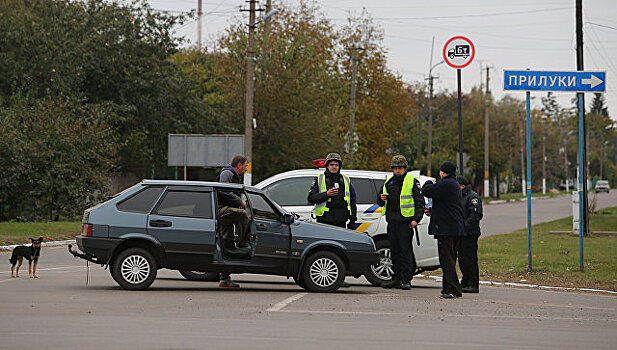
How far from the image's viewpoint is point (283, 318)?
33.1ft

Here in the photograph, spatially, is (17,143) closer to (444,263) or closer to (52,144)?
(52,144)

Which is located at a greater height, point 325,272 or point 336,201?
point 336,201

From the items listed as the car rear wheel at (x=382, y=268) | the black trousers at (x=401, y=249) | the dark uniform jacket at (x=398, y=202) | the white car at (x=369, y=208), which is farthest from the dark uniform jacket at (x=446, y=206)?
the car rear wheel at (x=382, y=268)

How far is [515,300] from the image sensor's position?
13117 millimetres

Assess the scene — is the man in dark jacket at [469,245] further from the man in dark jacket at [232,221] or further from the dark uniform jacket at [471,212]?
the man in dark jacket at [232,221]

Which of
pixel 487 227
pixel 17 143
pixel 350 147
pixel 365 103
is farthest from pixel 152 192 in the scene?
pixel 365 103

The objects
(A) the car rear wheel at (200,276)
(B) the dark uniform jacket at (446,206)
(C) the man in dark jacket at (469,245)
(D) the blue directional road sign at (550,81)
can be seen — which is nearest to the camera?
(B) the dark uniform jacket at (446,206)

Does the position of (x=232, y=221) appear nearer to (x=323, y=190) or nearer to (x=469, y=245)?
(x=323, y=190)

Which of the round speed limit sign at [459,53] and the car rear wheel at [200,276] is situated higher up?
the round speed limit sign at [459,53]

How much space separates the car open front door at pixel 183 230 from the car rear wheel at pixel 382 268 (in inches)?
120

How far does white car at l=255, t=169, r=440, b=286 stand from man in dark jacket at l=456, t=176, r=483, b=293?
444 millimetres

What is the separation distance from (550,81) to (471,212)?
385 centimetres

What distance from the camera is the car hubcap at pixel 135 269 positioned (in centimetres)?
1253

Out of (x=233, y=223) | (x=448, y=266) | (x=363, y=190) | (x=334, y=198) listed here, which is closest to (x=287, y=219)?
(x=233, y=223)
